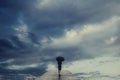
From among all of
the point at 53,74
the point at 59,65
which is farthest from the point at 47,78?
the point at 59,65

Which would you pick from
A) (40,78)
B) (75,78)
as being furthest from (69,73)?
(40,78)

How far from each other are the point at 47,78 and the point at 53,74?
2847mm

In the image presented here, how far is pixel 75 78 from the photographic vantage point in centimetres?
9225

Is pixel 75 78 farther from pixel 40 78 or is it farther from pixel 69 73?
pixel 40 78

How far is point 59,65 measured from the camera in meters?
85.0

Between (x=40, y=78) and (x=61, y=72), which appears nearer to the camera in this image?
(x=61, y=72)

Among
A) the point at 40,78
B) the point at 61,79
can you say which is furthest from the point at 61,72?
the point at 40,78

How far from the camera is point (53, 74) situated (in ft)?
294

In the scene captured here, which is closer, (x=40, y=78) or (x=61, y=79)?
(x=61, y=79)

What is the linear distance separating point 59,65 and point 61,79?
5.05 m

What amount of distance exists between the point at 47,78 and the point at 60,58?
872 cm

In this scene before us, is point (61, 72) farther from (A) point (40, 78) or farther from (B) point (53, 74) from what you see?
(A) point (40, 78)

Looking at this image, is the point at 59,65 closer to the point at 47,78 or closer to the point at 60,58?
the point at 60,58

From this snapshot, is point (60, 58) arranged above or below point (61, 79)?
above
